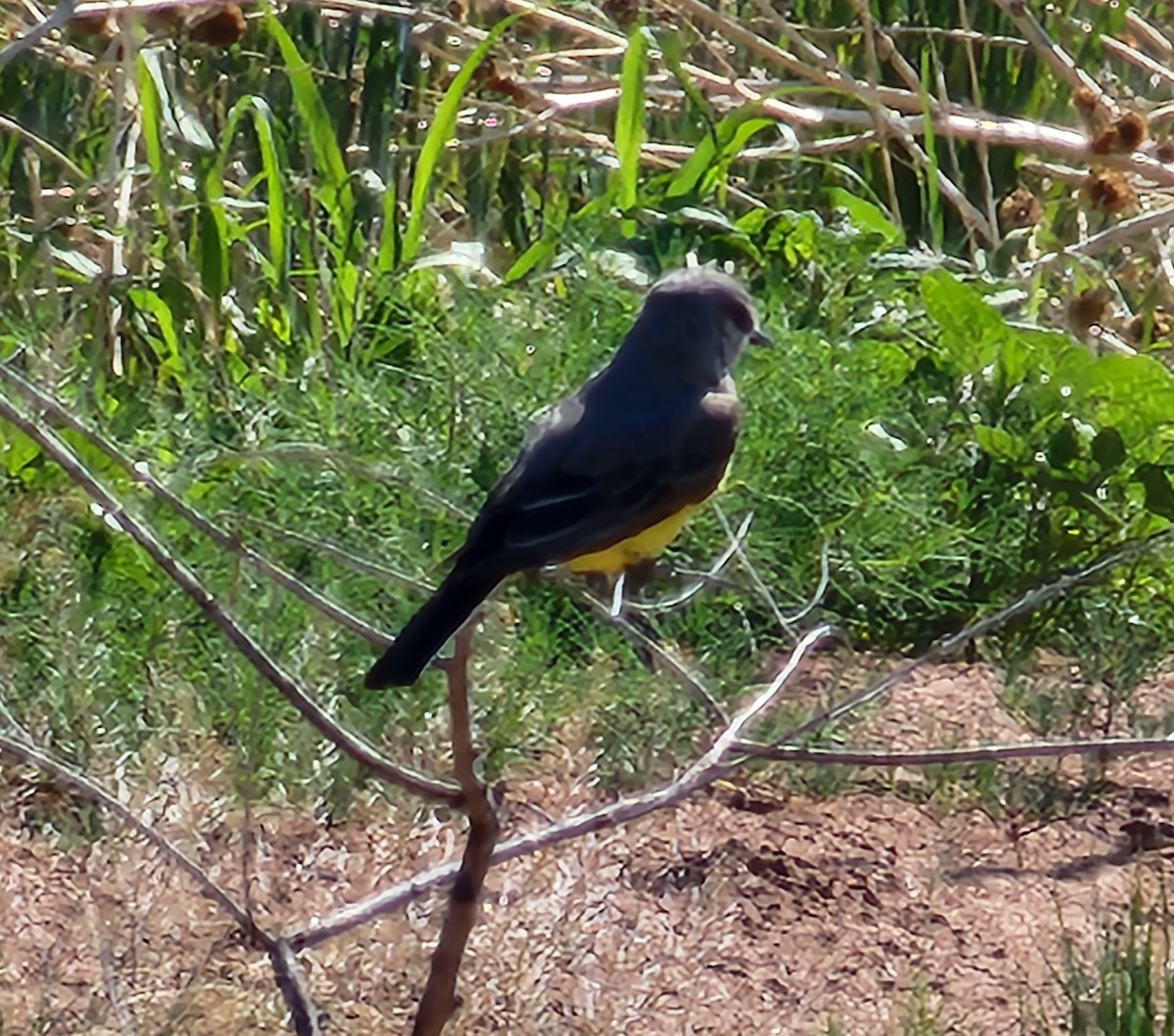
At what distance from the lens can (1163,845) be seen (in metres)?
3.37

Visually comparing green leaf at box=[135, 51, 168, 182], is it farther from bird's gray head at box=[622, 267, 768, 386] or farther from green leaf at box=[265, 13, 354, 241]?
bird's gray head at box=[622, 267, 768, 386]

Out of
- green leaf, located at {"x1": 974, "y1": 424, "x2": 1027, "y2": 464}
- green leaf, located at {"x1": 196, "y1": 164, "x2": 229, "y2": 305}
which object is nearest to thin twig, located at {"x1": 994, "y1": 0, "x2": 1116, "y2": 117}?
green leaf, located at {"x1": 974, "y1": 424, "x2": 1027, "y2": 464}

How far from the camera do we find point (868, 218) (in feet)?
16.4

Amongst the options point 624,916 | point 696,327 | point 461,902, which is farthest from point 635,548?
point 461,902

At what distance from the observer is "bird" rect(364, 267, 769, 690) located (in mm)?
2938

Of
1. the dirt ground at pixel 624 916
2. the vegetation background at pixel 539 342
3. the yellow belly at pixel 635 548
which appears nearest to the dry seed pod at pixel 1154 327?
the vegetation background at pixel 539 342

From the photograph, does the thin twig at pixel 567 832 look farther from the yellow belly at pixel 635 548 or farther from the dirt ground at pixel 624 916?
the yellow belly at pixel 635 548

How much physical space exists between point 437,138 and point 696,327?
1.44 metres

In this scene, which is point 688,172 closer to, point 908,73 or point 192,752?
point 908,73

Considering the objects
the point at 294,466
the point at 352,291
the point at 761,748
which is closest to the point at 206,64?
the point at 352,291

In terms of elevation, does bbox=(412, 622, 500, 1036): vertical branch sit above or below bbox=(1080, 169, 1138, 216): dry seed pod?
above

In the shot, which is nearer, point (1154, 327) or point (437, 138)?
point (437, 138)

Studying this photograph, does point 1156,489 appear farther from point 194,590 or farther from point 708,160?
point 194,590

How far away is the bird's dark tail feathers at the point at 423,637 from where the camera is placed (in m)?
2.49
